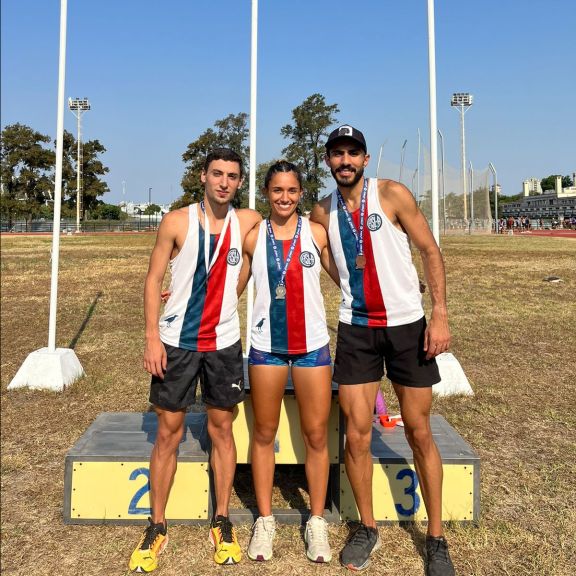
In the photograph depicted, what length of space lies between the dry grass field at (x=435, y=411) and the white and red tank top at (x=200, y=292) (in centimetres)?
119

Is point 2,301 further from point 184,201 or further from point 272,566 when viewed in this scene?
point 184,201

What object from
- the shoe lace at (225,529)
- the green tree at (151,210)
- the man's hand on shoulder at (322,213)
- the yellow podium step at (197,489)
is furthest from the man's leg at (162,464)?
the green tree at (151,210)

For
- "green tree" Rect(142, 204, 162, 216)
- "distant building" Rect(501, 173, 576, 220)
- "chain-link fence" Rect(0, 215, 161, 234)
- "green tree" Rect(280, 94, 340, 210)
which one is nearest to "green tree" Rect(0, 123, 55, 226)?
"chain-link fence" Rect(0, 215, 161, 234)

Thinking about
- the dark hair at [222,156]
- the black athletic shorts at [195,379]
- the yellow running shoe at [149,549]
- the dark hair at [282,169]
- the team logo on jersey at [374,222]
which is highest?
the dark hair at [222,156]

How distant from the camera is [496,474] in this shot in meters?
3.83

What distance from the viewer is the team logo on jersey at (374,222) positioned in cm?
273

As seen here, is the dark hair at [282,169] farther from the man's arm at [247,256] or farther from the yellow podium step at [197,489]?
the yellow podium step at [197,489]

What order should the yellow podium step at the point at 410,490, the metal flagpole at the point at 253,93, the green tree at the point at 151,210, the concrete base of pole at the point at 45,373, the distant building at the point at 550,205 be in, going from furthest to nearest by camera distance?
the green tree at the point at 151,210
the distant building at the point at 550,205
the concrete base of pole at the point at 45,373
the metal flagpole at the point at 253,93
the yellow podium step at the point at 410,490

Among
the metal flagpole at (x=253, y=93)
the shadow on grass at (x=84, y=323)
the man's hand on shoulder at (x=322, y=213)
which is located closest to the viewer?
the man's hand on shoulder at (x=322, y=213)

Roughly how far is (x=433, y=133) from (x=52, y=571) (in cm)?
459

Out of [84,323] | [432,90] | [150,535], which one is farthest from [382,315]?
[84,323]

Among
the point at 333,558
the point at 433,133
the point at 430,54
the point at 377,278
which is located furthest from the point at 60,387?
the point at 430,54

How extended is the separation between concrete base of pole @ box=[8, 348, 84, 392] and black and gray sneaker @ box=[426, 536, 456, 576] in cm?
425

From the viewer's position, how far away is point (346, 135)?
265cm
